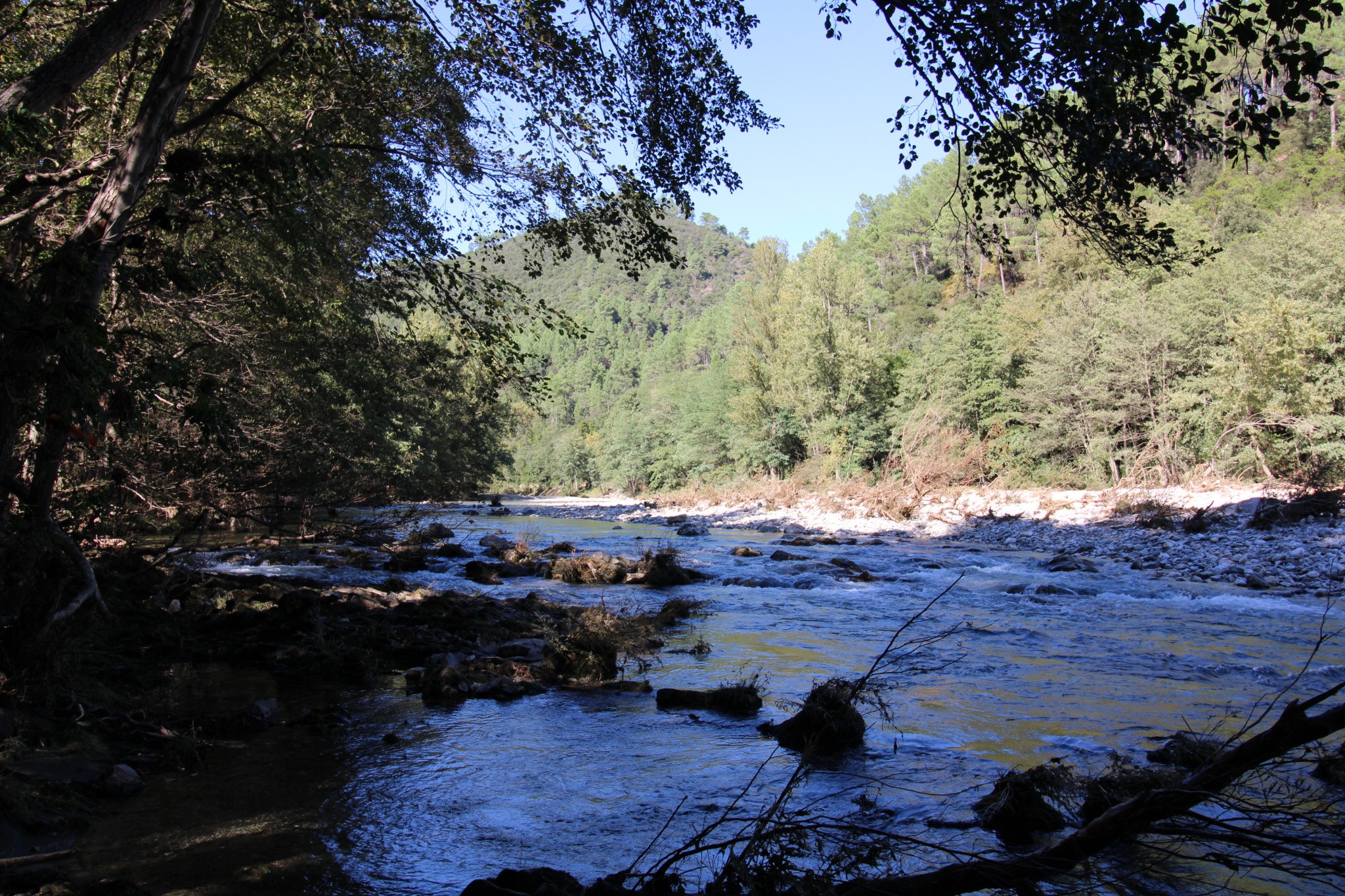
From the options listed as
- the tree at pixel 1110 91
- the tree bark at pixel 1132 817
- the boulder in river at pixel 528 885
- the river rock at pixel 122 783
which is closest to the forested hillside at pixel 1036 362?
the tree at pixel 1110 91

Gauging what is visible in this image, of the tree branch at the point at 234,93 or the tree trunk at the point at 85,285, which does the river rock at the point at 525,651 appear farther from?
the tree branch at the point at 234,93

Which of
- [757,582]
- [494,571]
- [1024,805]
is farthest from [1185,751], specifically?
[494,571]

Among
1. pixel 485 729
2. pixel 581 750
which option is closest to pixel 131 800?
pixel 485 729

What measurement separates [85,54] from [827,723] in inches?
244

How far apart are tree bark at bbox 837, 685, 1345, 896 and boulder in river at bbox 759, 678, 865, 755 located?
9.29 ft

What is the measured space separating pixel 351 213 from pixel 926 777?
722 centimetres

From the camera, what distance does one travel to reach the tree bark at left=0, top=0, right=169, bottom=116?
Answer: 3.80m

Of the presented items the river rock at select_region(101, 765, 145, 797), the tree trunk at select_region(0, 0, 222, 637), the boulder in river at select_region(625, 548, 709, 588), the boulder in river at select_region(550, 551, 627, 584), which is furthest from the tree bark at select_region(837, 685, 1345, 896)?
the boulder in river at select_region(550, 551, 627, 584)

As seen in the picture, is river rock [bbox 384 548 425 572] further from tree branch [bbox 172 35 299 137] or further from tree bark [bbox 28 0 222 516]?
tree bark [bbox 28 0 222 516]

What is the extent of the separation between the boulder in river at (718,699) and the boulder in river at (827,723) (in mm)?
787

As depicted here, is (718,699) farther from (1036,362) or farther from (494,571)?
(1036,362)

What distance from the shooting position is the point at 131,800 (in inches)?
173

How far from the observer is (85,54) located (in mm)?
3924

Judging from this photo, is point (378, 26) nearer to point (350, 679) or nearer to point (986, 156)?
point (986, 156)
